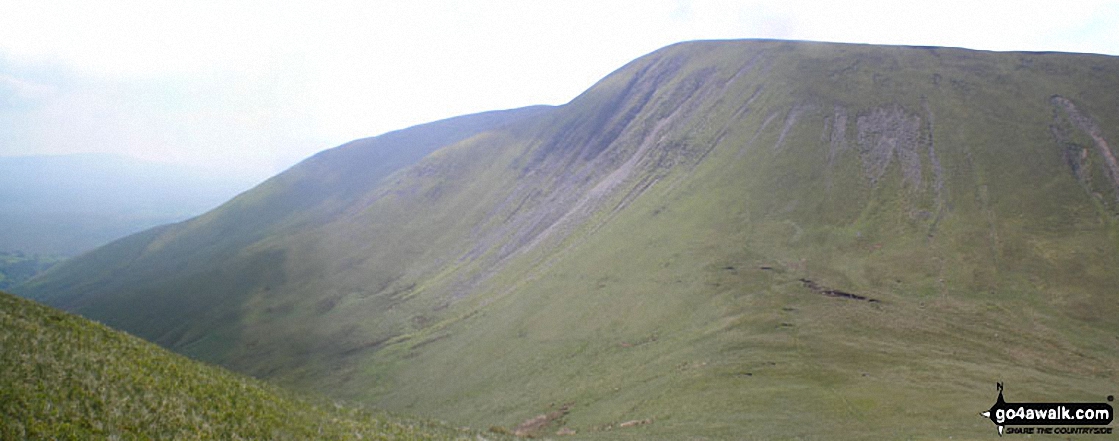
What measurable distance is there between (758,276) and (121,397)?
8074 cm

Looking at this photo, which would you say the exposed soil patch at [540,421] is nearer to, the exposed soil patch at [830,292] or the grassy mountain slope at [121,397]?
the grassy mountain slope at [121,397]

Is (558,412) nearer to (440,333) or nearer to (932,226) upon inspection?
(440,333)

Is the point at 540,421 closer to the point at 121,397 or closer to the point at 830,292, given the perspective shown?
the point at 830,292

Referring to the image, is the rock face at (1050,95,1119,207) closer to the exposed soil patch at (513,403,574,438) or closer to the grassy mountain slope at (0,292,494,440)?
the exposed soil patch at (513,403,574,438)

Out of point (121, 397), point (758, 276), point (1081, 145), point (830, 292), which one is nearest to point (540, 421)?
point (758, 276)

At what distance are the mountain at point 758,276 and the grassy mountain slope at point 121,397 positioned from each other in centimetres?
2770

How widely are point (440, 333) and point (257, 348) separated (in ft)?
181

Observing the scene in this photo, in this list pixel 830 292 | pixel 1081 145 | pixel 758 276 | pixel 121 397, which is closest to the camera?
pixel 121 397

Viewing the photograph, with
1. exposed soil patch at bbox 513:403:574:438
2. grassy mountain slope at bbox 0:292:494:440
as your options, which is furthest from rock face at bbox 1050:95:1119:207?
grassy mountain slope at bbox 0:292:494:440

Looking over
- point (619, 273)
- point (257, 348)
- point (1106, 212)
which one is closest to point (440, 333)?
point (619, 273)

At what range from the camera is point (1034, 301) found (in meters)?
70.4

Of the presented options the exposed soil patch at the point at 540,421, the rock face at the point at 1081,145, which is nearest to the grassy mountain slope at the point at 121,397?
the exposed soil patch at the point at 540,421

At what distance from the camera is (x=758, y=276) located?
8381 centimetres

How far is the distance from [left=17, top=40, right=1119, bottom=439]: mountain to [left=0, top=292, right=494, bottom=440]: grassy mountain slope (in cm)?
2770
